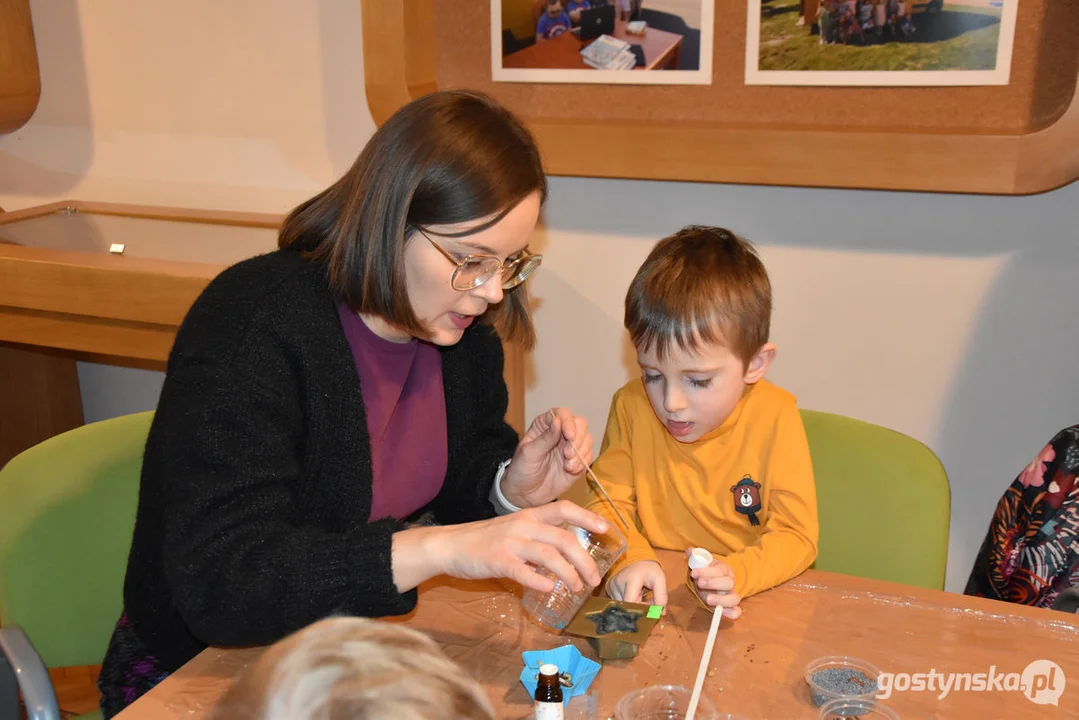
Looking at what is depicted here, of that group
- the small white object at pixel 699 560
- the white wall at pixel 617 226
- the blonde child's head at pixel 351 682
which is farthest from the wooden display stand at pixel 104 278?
the blonde child's head at pixel 351 682

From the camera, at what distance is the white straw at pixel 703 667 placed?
3.79 feet

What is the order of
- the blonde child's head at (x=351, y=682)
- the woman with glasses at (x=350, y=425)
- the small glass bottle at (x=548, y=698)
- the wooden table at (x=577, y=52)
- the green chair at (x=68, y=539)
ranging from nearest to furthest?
1. the blonde child's head at (x=351, y=682)
2. the small glass bottle at (x=548, y=698)
3. the woman with glasses at (x=350, y=425)
4. the green chair at (x=68, y=539)
5. the wooden table at (x=577, y=52)

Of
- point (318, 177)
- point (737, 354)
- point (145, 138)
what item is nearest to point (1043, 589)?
point (737, 354)

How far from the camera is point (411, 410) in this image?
1.64m

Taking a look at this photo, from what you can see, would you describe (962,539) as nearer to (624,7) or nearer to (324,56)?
(624,7)

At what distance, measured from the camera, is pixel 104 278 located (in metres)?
2.35

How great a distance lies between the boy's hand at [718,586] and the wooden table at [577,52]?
1.39 metres

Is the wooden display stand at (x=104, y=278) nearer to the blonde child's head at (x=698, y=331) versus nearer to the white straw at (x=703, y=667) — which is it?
the blonde child's head at (x=698, y=331)

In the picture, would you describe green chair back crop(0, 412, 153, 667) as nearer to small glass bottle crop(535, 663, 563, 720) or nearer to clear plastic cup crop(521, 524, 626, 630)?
clear plastic cup crop(521, 524, 626, 630)

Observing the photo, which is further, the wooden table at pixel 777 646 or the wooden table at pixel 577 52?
the wooden table at pixel 577 52

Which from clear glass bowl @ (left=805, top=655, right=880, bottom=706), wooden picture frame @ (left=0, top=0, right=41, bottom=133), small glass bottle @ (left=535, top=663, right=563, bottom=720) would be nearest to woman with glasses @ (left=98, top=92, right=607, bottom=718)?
small glass bottle @ (left=535, top=663, right=563, bottom=720)

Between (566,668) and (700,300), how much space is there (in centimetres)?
63

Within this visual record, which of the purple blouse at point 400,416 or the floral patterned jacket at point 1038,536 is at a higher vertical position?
the purple blouse at point 400,416

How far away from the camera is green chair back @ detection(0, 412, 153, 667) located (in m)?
1.55
